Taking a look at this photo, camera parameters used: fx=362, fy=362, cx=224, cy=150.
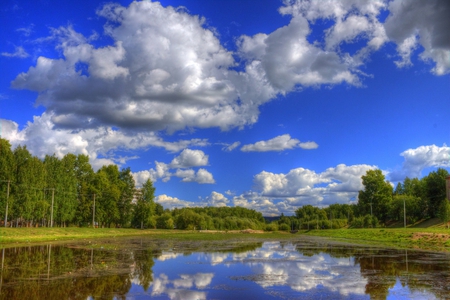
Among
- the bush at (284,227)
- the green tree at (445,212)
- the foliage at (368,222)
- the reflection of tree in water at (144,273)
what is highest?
Answer: the green tree at (445,212)

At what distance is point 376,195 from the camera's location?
3789 inches

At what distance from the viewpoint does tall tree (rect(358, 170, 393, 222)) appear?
315 feet

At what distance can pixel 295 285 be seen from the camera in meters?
16.8

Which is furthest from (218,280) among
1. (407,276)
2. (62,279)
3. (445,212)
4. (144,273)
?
(445,212)

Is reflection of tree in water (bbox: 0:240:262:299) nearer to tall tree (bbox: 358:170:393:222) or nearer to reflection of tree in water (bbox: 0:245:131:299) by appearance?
reflection of tree in water (bbox: 0:245:131:299)

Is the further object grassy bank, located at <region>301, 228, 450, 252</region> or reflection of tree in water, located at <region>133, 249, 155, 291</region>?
grassy bank, located at <region>301, 228, 450, 252</region>

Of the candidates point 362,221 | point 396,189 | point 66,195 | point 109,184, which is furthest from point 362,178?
point 66,195

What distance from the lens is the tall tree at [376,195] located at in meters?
96.0

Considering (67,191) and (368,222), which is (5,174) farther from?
(368,222)

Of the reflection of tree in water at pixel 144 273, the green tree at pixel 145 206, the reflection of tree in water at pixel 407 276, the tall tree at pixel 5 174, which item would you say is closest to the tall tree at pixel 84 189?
the green tree at pixel 145 206

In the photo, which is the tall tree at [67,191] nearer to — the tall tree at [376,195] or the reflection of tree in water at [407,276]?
the reflection of tree in water at [407,276]

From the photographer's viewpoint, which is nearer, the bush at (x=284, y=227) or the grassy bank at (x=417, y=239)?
the grassy bank at (x=417, y=239)

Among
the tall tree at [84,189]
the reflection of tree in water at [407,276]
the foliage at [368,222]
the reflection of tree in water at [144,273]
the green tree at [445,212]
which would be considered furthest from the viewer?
the foliage at [368,222]

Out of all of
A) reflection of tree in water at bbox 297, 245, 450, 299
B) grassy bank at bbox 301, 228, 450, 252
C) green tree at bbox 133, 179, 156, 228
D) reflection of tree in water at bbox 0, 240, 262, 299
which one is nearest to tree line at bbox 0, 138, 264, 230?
green tree at bbox 133, 179, 156, 228
